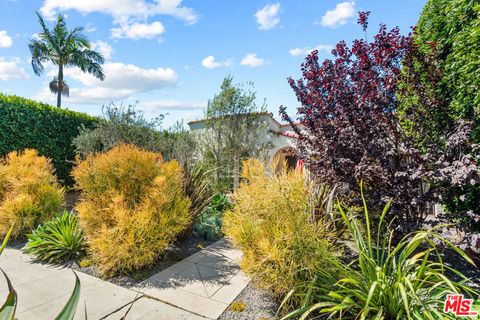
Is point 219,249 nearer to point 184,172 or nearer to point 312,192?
point 184,172

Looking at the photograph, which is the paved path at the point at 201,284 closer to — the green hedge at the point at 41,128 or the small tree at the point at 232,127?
the green hedge at the point at 41,128

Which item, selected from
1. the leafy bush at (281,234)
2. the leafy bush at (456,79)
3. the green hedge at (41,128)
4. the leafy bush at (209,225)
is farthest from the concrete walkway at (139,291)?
the green hedge at (41,128)

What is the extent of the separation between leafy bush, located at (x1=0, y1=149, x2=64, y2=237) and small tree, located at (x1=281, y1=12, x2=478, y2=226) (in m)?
5.75

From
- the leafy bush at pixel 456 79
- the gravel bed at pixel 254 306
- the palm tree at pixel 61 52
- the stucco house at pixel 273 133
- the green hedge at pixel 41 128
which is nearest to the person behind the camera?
the gravel bed at pixel 254 306

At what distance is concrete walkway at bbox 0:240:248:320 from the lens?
3.00m

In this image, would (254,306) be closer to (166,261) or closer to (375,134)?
(166,261)

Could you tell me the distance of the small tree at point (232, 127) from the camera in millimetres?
11688

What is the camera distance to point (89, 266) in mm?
4223

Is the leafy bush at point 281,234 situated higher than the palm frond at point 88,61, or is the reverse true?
the palm frond at point 88,61

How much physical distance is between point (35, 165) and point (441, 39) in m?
8.67

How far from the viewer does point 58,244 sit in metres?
4.50

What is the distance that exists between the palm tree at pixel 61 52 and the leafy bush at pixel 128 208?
20213 millimetres

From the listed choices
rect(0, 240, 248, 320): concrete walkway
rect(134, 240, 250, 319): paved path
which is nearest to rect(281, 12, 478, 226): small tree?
rect(134, 240, 250, 319): paved path

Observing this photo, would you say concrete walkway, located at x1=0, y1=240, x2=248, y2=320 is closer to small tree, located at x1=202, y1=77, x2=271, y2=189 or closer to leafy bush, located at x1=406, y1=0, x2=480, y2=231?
leafy bush, located at x1=406, y1=0, x2=480, y2=231
